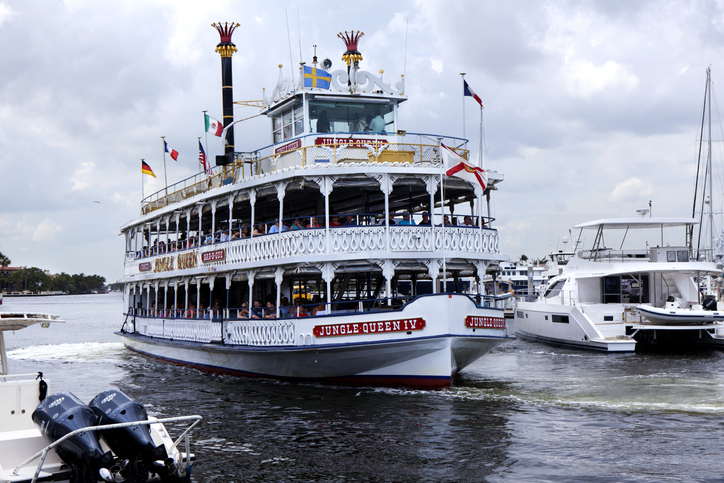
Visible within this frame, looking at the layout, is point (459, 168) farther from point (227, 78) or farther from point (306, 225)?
point (227, 78)

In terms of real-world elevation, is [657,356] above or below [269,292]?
below

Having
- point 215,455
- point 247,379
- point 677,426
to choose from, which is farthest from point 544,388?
point 215,455

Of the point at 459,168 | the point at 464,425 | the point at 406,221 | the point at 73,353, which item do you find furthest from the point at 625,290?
the point at 73,353

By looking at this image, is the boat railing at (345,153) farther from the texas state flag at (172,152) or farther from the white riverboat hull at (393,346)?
the texas state flag at (172,152)

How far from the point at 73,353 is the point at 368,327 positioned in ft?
73.8

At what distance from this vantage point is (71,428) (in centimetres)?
968

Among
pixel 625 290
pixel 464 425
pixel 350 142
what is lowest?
pixel 464 425

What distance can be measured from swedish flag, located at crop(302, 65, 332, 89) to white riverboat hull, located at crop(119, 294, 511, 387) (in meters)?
7.74

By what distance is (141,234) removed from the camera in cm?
3334

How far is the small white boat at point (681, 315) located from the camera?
98.2 feet

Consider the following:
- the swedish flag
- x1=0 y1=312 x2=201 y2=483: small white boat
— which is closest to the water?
x1=0 y1=312 x2=201 y2=483: small white boat

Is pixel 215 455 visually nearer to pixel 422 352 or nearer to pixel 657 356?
pixel 422 352

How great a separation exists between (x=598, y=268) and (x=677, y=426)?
1960 cm

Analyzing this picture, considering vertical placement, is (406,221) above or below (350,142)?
below
